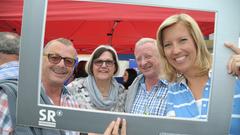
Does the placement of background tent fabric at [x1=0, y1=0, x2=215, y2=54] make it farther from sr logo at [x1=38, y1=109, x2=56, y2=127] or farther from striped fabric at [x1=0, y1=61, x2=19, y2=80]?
striped fabric at [x1=0, y1=61, x2=19, y2=80]

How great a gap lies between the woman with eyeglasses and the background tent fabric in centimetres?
5

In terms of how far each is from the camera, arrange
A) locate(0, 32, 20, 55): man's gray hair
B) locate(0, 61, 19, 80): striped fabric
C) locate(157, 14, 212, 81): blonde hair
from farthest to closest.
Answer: locate(0, 32, 20, 55): man's gray hair → locate(0, 61, 19, 80): striped fabric → locate(157, 14, 212, 81): blonde hair

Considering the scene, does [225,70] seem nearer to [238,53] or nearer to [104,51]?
[238,53]

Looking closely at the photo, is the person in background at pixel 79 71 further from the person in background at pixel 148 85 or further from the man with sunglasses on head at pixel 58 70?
the person in background at pixel 148 85

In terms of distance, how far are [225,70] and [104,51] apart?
0.44 metres

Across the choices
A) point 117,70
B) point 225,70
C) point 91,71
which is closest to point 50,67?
point 91,71

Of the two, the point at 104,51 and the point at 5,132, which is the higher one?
the point at 104,51

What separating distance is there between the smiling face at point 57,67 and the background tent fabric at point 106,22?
4 centimetres

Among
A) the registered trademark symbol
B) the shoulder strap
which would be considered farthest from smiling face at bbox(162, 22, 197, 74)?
the shoulder strap

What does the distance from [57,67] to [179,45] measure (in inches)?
19.0

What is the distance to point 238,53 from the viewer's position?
1046mm

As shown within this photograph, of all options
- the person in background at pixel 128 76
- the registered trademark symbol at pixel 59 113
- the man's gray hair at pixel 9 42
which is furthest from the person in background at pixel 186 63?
the man's gray hair at pixel 9 42

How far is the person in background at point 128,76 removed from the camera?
1078mm

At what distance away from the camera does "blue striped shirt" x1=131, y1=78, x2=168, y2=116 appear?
111cm
